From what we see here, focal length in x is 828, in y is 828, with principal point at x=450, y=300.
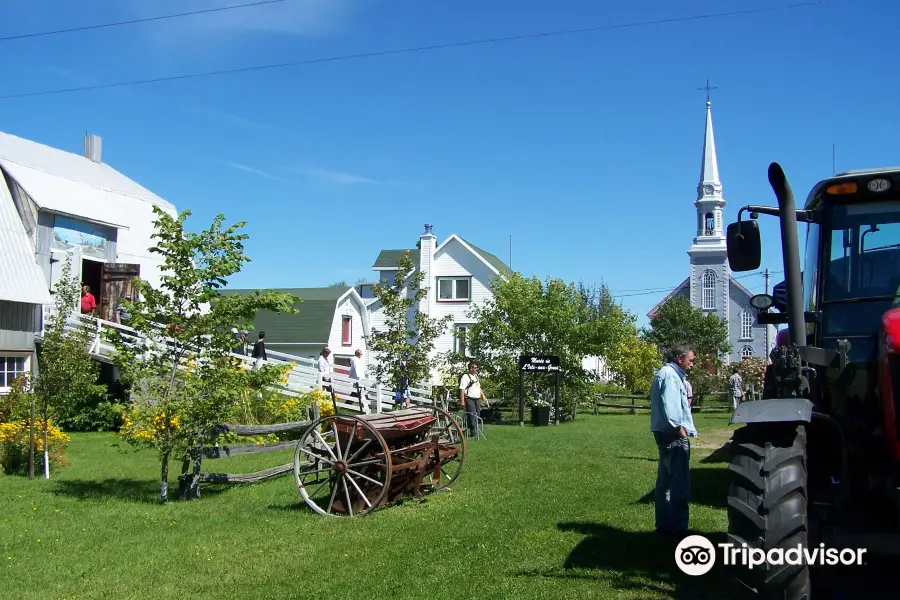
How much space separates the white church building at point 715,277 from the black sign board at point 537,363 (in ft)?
142

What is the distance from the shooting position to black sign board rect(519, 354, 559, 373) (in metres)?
25.0

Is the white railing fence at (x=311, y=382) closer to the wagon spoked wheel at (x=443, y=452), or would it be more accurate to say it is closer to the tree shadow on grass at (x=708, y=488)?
the wagon spoked wheel at (x=443, y=452)

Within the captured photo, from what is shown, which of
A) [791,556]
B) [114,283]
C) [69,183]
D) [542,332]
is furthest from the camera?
[542,332]

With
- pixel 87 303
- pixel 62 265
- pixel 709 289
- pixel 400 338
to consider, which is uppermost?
pixel 709 289

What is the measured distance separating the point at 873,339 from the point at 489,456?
31.8ft

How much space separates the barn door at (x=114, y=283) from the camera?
24844mm

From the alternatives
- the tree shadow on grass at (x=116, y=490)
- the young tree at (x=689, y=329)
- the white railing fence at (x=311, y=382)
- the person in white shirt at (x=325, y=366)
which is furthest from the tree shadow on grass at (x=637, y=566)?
the young tree at (x=689, y=329)

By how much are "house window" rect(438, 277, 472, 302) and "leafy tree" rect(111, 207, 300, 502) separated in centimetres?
3292

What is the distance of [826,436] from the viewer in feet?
18.0

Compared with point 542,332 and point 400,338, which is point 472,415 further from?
point 542,332

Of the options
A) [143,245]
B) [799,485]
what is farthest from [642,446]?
[143,245]

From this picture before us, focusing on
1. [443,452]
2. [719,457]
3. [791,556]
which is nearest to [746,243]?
[791,556]

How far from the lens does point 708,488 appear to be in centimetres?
1088

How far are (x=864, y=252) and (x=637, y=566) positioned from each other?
3.09 m
